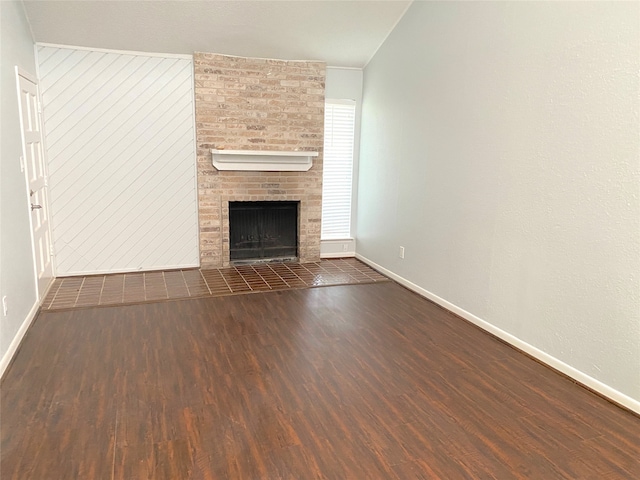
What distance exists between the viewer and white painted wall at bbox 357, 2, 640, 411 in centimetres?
254

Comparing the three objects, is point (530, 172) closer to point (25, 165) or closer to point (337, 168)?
point (337, 168)

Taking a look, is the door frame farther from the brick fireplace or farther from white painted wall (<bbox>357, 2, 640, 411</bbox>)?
white painted wall (<bbox>357, 2, 640, 411</bbox>)

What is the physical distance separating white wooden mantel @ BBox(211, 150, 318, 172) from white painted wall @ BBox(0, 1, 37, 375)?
2.00 metres

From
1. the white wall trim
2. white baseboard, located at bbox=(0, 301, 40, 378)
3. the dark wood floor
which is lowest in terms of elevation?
the dark wood floor

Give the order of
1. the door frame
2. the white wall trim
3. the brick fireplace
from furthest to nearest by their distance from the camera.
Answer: the brick fireplace < the white wall trim < the door frame

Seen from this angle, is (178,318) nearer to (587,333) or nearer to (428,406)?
(428,406)

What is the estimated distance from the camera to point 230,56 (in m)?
5.05

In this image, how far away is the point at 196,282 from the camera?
481 centimetres

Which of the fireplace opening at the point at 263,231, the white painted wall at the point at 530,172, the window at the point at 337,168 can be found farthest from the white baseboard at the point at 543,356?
the fireplace opening at the point at 263,231

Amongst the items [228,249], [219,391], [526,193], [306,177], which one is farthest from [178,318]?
[526,193]

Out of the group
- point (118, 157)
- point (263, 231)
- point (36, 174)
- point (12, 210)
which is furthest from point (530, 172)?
point (36, 174)

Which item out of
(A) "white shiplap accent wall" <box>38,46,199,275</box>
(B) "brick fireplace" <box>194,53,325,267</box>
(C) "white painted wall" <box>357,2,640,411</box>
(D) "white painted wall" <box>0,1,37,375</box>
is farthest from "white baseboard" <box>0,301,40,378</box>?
(C) "white painted wall" <box>357,2,640,411</box>

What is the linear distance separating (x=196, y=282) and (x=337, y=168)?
2386 mm

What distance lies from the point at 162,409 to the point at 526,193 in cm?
278
